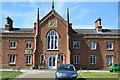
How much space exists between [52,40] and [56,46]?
1.42 m

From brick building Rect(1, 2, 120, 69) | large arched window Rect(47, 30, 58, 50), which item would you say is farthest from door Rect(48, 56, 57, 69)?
large arched window Rect(47, 30, 58, 50)

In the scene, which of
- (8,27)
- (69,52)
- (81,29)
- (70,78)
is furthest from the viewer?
(81,29)

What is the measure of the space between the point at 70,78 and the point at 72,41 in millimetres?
23577

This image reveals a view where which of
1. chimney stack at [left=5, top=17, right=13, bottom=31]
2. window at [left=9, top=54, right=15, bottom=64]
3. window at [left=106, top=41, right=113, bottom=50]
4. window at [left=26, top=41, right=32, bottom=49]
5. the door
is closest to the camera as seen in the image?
the door

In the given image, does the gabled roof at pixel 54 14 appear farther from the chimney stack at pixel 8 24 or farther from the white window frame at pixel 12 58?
the white window frame at pixel 12 58

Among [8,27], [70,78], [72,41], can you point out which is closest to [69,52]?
[72,41]

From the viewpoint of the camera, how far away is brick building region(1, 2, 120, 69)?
39781 mm

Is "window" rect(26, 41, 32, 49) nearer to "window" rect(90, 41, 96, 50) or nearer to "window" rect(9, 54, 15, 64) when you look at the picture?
"window" rect(9, 54, 15, 64)

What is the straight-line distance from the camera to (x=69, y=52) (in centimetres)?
3891

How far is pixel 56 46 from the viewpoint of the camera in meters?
40.2

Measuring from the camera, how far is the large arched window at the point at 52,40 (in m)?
40.2

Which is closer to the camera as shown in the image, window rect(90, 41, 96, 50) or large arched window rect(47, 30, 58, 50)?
large arched window rect(47, 30, 58, 50)

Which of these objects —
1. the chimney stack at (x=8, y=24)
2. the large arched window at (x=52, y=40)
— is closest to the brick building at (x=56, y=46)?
the large arched window at (x=52, y=40)

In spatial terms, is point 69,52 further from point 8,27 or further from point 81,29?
point 8,27
